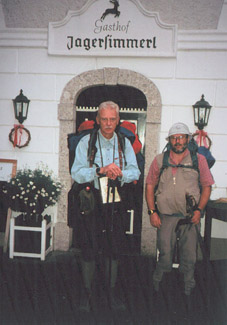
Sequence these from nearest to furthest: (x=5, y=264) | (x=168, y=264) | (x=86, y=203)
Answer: (x=86, y=203) < (x=168, y=264) < (x=5, y=264)

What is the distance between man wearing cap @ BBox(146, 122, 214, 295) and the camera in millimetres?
3102

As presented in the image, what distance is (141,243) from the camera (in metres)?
4.66

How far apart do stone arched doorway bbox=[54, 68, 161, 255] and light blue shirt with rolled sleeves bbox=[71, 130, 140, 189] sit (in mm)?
1583

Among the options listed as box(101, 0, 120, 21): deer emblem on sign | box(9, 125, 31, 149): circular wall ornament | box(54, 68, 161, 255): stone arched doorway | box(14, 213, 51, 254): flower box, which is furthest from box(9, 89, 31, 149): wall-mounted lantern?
box(101, 0, 120, 21): deer emblem on sign

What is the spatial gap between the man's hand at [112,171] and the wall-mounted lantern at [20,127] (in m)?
2.38

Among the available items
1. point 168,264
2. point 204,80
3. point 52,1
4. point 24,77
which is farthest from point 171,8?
point 168,264

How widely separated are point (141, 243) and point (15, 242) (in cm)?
180

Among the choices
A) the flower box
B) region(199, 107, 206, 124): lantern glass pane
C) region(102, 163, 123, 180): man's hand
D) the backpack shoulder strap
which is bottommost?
the flower box

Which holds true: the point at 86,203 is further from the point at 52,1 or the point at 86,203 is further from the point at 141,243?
the point at 52,1

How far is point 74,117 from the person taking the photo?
4.70 m

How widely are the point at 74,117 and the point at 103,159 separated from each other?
194cm

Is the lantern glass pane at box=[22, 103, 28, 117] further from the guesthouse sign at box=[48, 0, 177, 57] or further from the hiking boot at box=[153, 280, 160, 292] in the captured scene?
the hiking boot at box=[153, 280, 160, 292]

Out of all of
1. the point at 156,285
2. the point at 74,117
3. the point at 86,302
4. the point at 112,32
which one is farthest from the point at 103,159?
the point at 112,32

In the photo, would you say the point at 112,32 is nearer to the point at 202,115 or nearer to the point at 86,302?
the point at 202,115
